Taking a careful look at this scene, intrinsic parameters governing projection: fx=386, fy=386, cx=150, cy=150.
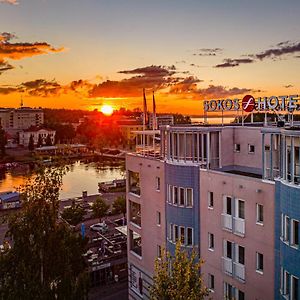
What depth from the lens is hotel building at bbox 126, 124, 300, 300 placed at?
1717 cm

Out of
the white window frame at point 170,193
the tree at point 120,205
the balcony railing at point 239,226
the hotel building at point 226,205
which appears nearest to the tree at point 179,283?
the hotel building at point 226,205

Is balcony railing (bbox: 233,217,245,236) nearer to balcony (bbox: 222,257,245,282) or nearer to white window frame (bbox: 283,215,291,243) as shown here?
balcony (bbox: 222,257,245,282)

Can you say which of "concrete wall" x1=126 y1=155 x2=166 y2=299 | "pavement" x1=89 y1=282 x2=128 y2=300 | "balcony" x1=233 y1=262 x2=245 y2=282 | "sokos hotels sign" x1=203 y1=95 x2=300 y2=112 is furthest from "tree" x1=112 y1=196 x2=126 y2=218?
"balcony" x1=233 y1=262 x2=245 y2=282

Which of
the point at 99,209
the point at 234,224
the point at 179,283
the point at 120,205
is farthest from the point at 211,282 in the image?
the point at 120,205

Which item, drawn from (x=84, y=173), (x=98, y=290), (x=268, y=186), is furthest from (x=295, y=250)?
(x=84, y=173)

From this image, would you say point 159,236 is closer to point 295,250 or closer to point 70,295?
point 70,295

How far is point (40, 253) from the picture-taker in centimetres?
2028

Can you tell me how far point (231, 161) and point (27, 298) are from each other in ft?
46.8

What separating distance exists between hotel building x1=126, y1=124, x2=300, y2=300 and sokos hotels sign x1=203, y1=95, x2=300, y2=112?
1652 mm

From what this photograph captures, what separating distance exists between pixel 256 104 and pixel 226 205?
7.38 m

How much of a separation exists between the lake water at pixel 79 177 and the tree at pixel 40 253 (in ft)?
213

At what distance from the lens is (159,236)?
2642 cm

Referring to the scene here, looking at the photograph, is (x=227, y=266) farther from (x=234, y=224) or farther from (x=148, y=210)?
(x=148, y=210)

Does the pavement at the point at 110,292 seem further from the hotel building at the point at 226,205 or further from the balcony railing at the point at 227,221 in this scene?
the balcony railing at the point at 227,221
